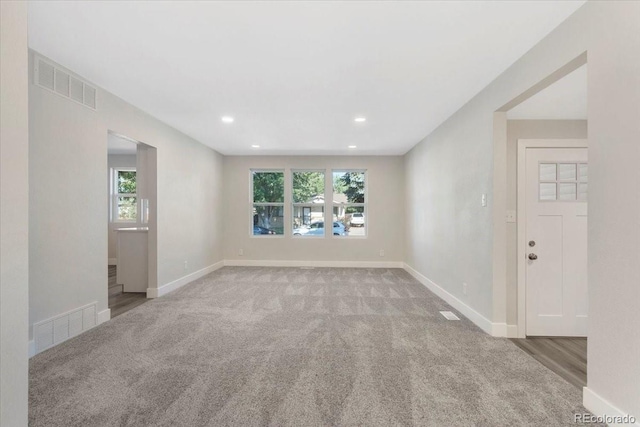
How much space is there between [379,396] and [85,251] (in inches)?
125

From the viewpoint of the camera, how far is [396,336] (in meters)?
2.94

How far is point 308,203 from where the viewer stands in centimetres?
693

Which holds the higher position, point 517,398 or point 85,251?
point 85,251

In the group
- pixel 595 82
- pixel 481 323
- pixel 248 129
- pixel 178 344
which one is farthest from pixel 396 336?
pixel 248 129

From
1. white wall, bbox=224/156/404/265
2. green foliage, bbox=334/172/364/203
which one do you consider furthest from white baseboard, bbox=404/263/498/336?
green foliage, bbox=334/172/364/203

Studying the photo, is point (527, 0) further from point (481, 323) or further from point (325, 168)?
Answer: point (325, 168)

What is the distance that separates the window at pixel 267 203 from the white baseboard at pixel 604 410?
5767 millimetres

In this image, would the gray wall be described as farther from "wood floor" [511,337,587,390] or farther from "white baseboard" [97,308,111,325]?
"white baseboard" [97,308,111,325]

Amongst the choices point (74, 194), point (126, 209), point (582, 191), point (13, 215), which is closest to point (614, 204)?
point (582, 191)

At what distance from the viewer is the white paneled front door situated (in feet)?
10.1

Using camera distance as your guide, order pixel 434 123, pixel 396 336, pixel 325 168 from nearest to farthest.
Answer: pixel 396 336 < pixel 434 123 < pixel 325 168

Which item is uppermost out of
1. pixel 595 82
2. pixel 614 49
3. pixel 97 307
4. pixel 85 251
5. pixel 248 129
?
pixel 248 129

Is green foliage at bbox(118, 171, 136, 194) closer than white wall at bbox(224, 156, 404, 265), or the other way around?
white wall at bbox(224, 156, 404, 265)

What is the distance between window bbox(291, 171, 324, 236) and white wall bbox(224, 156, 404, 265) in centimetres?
18
